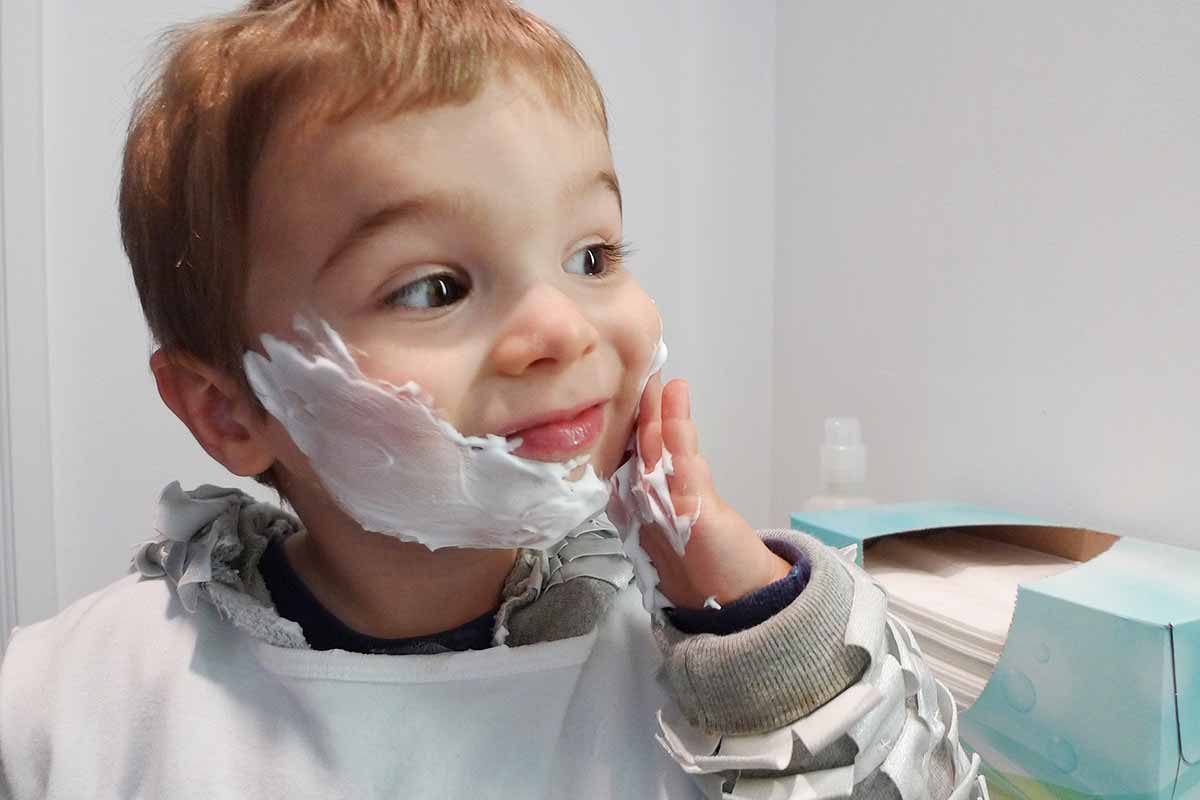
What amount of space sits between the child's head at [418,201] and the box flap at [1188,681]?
0.32 meters

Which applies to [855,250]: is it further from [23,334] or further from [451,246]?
[23,334]

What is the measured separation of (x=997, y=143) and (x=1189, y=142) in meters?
0.17

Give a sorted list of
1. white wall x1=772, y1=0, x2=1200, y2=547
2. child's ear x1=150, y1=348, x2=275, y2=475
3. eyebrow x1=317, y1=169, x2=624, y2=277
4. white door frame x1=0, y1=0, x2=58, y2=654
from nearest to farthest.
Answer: eyebrow x1=317, y1=169, x2=624, y2=277, child's ear x1=150, y1=348, x2=275, y2=475, white wall x1=772, y1=0, x2=1200, y2=547, white door frame x1=0, y1=0, x2=58, y2=654

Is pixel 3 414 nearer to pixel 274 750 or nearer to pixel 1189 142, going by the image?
pixel 274 750

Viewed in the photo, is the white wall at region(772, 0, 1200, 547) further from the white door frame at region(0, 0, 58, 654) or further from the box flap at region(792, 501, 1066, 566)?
the white door frame at region(0, 0, 58, 654)

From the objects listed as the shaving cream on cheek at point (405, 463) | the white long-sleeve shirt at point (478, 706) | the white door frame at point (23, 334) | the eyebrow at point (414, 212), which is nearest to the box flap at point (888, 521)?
the white long-sleeve shirt at point (478, 706)

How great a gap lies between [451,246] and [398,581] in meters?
0.22

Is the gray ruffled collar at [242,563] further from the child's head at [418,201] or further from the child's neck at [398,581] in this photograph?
the child's head at [418,201]

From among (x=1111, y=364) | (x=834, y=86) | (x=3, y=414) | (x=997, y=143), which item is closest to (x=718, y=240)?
(x=834, y=86)

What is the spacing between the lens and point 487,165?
381mm

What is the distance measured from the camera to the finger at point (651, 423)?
0.46 m

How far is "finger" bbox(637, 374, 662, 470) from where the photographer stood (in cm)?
46

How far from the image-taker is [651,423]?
0.46 m

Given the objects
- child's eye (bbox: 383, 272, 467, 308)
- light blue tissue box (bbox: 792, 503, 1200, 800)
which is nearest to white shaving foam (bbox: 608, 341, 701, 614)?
child's eye (bbox: 383, 272, 467, 308)
